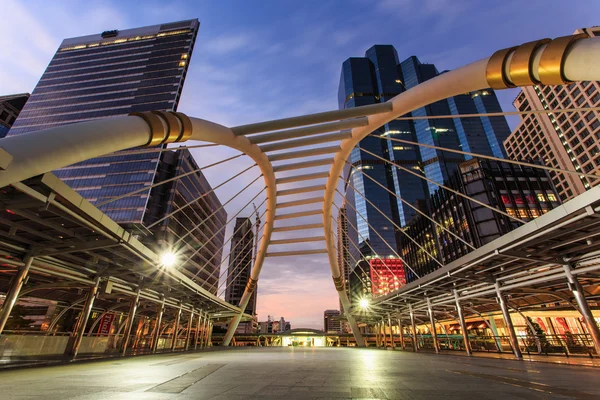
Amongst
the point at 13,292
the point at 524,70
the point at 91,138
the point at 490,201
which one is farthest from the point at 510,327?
the point at 490,201

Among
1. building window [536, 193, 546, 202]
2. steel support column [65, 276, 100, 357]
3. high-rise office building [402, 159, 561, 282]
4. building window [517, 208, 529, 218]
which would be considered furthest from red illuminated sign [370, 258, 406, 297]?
steel support column [65, 276, 100, 357]

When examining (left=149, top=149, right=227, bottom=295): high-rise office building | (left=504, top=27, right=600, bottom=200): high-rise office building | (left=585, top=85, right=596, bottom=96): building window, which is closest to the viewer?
(left=585, top=85, right=596, bottom=96): building window

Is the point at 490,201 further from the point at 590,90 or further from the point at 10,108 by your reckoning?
the point at 10,108

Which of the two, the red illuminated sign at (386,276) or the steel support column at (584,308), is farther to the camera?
the red illuminated sign at (386,276)

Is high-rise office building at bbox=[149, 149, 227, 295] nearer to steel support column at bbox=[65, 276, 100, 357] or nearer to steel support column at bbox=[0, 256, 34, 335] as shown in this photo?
steel support column at bbox=[65, 276, 100, 357]

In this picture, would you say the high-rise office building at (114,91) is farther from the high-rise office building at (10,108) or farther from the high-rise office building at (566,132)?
the high-rise office building at (566,132)

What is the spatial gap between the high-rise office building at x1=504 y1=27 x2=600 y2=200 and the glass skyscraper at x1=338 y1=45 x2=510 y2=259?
36985mm

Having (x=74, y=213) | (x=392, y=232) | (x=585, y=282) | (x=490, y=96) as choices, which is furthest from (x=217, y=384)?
(x=490, y=96)

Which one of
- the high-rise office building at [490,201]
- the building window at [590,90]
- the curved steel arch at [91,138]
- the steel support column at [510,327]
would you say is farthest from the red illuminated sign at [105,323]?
the building window at [590,90]

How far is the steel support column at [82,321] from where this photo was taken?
1364cm

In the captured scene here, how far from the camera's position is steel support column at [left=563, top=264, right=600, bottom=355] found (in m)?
10.2

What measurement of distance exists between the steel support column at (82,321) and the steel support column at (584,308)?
21.9 meters

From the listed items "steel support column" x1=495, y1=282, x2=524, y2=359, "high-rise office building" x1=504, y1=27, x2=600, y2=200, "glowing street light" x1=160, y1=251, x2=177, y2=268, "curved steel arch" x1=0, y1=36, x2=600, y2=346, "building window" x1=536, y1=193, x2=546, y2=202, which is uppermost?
"high-rise office building" x1=504, y1=27, x2=600, y2=200

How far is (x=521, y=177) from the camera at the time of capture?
68.2 m
